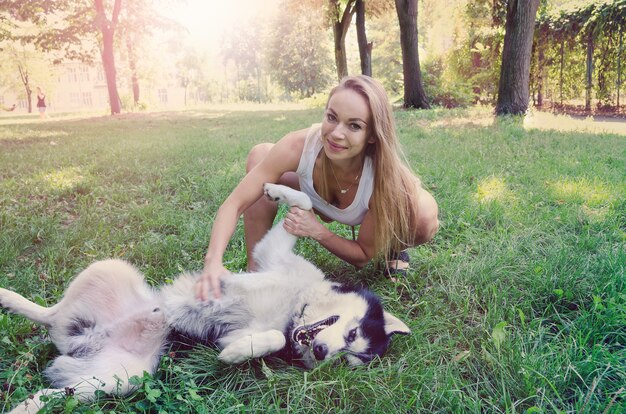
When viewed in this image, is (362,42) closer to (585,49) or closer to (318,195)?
(585,49)

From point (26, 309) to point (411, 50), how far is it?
13.0 m

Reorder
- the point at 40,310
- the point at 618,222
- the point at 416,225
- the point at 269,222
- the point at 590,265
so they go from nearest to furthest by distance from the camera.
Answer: the point at 40,310
the point at 590,265
the point at 416,225
the point at 269,222
the point at 618,222

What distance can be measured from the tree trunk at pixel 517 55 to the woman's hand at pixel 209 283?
365 inches

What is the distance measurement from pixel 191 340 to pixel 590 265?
2291 mm

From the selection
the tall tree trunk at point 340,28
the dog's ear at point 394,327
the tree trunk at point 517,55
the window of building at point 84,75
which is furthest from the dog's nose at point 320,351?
the window of building at point 84,75

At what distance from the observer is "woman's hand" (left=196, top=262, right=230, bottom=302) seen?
220cm

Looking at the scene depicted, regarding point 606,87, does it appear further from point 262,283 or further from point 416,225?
point 262,283

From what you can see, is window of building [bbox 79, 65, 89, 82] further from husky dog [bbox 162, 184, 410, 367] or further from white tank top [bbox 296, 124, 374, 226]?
husky dog [bbox 162, 184, 410, 367]

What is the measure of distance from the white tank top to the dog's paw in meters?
0.16

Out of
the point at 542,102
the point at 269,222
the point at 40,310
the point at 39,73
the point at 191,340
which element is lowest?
the point at 191,340

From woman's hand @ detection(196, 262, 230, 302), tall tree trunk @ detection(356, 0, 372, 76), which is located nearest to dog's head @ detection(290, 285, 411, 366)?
woman's hand @ detection(196, 262, 230, 302)

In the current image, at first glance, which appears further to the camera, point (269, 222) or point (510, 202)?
point (510, 202)

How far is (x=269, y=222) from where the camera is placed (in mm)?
3066

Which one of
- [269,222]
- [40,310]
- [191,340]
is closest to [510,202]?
[269,222]
